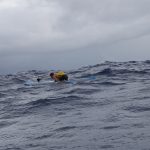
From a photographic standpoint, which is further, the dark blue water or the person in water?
the person in water

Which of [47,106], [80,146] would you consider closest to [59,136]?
[80,146]

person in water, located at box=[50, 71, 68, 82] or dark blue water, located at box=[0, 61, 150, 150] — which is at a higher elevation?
person in water, located at box=[50, 71, 68, 82]

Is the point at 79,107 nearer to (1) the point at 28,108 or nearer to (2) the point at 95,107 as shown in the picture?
(2) the point at 95,107

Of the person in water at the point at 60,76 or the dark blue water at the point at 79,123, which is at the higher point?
the person in water at the point at 60,76

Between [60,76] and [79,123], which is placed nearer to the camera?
[79,123]

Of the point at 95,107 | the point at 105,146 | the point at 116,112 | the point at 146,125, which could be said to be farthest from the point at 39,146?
the point at 95,107

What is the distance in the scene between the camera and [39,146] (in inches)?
371

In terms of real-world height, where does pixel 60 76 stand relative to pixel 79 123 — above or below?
above

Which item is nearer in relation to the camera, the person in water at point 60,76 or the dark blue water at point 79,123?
the dark blue water at point 79,123

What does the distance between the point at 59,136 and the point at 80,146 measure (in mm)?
1296

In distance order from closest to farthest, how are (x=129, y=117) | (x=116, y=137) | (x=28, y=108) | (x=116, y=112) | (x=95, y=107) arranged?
(x=116, y=137) → (x=129, y=117) → (x=116, y=112) → (x=95, y=107) → (x=28, y=108)

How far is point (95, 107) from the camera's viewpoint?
47.3 feet

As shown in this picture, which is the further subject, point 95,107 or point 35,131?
point 95,107

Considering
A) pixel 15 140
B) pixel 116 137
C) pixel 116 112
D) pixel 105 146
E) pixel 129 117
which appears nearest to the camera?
pixel 105 146
